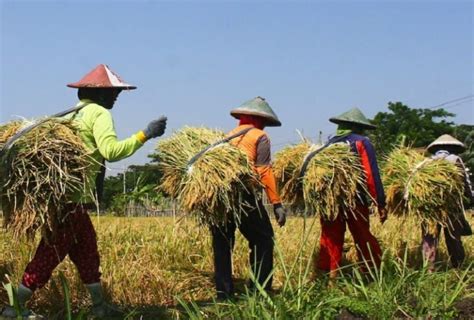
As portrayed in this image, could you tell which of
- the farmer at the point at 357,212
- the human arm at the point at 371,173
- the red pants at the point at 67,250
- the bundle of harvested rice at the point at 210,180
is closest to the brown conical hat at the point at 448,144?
the farmer at the point at 357,212

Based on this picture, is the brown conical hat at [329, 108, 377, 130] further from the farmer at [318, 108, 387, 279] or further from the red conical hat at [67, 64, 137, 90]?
the red conical hat at [67, 64, 137, 90]

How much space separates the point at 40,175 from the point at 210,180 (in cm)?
138

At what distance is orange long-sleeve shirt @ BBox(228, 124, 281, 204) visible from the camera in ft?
17.5

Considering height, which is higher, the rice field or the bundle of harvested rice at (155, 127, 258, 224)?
the bundle of harvested rice at (155, 127, 258, 224)

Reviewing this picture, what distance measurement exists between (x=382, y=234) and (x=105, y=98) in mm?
4283

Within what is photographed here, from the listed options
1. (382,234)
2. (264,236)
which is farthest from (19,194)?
(382,234)

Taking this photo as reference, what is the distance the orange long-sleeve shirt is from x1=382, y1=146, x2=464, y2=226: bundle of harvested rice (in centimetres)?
156

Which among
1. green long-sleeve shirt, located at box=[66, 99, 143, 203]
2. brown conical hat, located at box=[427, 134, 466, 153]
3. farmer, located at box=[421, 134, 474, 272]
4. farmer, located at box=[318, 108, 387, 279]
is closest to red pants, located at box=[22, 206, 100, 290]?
green long-sleeve shirt, located at box=[66, 99, 143, 203]

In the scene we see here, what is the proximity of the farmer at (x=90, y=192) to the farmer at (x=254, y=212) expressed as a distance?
3.43 ft

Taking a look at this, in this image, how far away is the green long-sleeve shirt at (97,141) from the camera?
172 inches

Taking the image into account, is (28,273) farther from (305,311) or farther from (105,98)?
(305,311)

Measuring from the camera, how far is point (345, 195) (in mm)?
5773

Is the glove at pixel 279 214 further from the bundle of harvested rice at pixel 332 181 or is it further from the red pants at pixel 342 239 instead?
the red pants at pixel 342 239

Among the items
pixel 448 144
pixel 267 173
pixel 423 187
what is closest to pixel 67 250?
pixel 267 173
